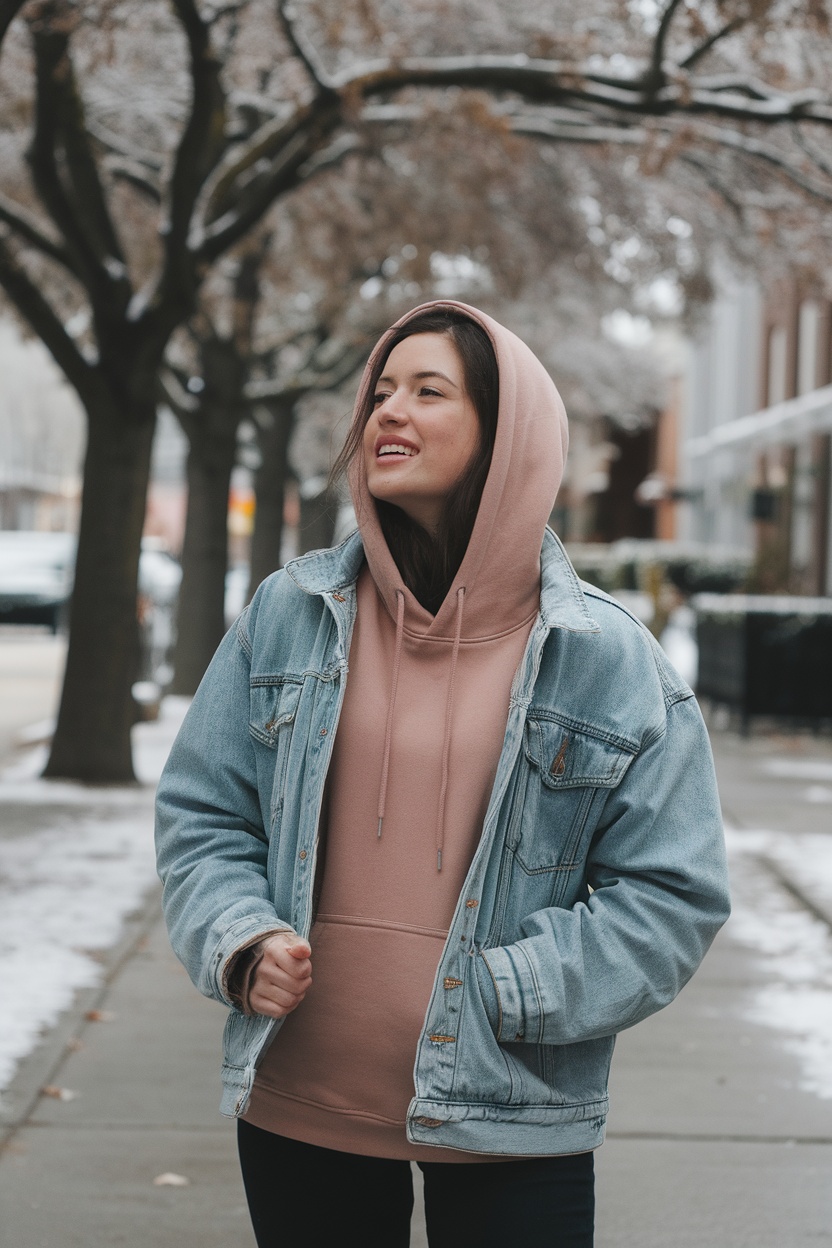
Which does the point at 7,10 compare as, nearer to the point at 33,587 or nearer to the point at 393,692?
the point at 393,692

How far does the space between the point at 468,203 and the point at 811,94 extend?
4470mm

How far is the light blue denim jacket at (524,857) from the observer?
2.12m

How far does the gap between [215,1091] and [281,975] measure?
3012 mm

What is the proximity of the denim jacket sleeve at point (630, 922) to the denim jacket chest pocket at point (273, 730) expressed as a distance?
14.3 inches

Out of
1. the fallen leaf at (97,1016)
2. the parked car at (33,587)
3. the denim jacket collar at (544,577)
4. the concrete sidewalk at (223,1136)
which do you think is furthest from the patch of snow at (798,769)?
the parked car at (33,587)

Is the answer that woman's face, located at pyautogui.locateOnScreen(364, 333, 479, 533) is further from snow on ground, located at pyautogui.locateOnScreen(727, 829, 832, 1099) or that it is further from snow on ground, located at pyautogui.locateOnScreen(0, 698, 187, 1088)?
snow on ground, located at pyautogui.locateOnScreen(727, 829, 832, 1099)

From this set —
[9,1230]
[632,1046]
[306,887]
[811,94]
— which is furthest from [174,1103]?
[811,94]

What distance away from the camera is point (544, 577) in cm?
234

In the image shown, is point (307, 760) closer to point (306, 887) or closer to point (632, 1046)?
point (306, 887)

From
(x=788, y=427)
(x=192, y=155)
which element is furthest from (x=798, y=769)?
(x=788, y=427)

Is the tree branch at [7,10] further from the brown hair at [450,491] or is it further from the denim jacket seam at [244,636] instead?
the denim jacket seam at [244,636]

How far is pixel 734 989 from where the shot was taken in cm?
626

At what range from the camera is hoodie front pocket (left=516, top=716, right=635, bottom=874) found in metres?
2.19

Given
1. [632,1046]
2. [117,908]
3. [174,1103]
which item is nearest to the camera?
[174,1103]
